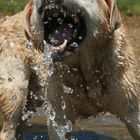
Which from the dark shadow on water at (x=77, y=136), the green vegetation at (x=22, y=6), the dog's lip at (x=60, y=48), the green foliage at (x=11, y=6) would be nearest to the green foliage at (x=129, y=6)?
the green vegetation at (x=22, y=6)

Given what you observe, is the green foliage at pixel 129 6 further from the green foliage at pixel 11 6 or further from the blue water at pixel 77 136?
the blue water at pixel 77 136

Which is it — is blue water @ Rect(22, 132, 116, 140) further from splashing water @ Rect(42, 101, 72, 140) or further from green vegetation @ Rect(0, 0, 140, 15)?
green vegetation @ Rect(0, 0, 140, 15)

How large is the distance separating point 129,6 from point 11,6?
263cm

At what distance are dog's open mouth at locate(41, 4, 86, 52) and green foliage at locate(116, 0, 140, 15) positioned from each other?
8918 millimetres

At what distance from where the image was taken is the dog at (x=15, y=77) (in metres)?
7.87

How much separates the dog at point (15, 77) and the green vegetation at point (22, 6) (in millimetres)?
7683

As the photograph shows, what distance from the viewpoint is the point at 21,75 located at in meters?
7.93

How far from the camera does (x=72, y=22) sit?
6820 millimetres

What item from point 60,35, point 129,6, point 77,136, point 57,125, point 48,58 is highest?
point 129,6

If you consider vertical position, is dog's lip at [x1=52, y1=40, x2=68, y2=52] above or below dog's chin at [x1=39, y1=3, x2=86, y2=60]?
below

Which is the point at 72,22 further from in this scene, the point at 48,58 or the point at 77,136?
the point at 77,136

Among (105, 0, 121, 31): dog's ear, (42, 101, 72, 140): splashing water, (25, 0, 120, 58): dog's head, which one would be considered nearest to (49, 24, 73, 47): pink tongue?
(25, 0, 120, 58): dog's head

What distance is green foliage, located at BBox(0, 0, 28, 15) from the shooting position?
15758 millimetres

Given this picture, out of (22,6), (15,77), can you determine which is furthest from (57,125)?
(22,6)
